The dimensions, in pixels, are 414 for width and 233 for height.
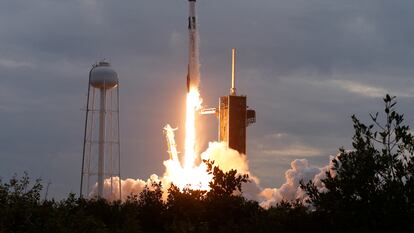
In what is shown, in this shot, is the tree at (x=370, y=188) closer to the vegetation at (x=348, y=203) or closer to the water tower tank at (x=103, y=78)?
the vegetation at (x=348, y=203)

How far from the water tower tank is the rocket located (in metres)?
9.23

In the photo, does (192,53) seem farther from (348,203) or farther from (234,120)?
A: (348,203)

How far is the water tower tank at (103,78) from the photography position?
347ft

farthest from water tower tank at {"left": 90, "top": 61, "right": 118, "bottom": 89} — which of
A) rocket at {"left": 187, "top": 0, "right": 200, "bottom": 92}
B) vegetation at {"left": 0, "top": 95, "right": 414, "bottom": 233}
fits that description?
vegetation at {"left": 0, "top": 95, "right": 414, "bottom": 233}

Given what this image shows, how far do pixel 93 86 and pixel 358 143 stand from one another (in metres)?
72.3

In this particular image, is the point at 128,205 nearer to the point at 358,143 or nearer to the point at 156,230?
the point at 156,230

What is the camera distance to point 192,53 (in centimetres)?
10700

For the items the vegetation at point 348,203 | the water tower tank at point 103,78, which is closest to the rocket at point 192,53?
the water tower tank at point 103,78

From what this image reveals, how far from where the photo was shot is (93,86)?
107 meters

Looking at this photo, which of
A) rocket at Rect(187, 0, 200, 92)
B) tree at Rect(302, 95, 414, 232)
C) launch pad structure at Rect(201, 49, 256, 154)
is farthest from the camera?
launch pad structure at Rect(201, 49, 256, 154)

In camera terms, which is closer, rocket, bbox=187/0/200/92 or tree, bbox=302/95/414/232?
tree, bbox=302/95/414/232

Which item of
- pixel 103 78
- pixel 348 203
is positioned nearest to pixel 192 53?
pixel 103 78

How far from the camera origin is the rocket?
343 feet

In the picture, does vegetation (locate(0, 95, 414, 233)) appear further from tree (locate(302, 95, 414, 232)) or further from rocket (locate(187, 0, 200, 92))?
rocket (locate(187, 0, 200, 92))
